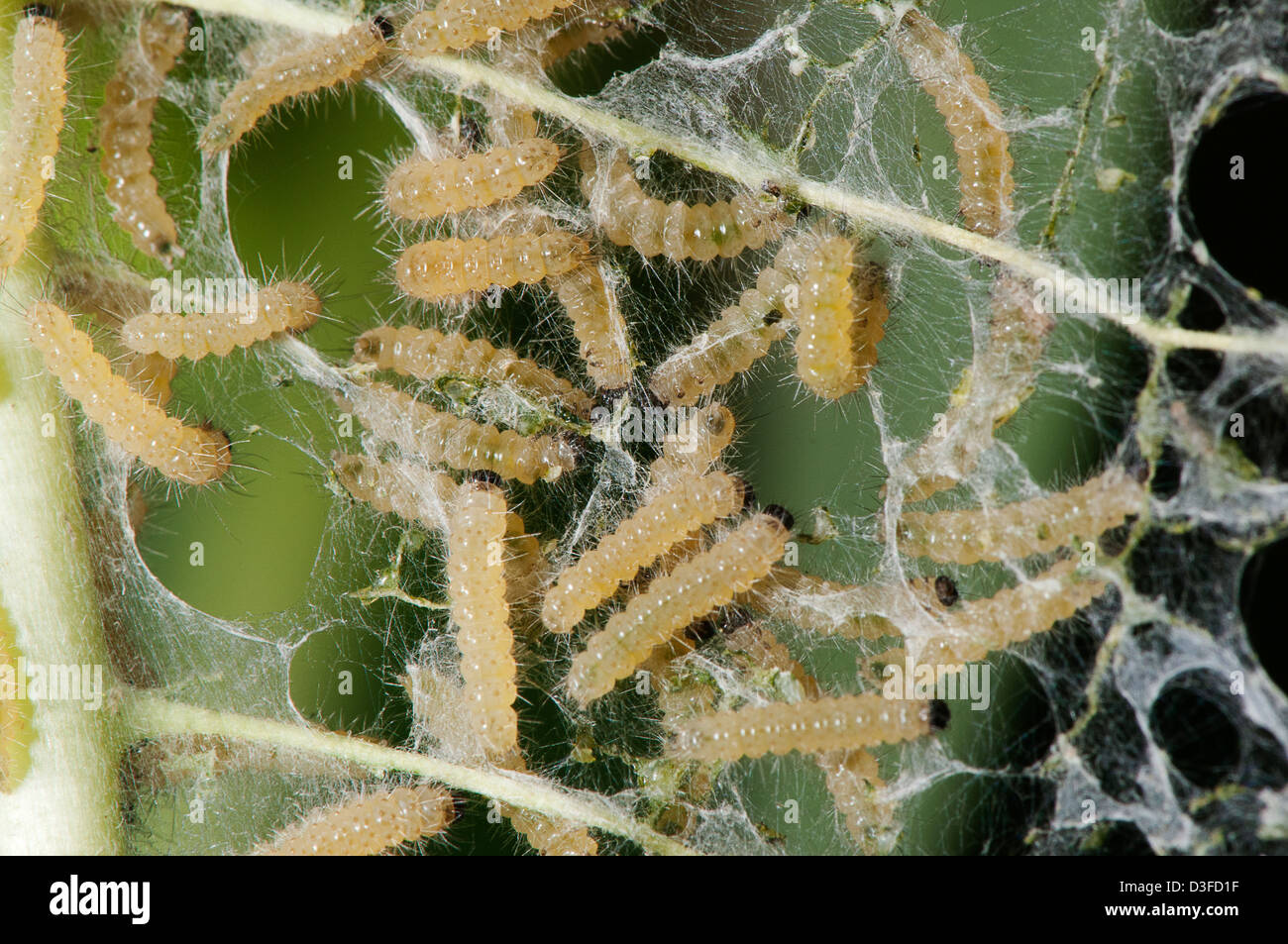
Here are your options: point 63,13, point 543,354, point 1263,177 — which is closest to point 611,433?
point 543,354

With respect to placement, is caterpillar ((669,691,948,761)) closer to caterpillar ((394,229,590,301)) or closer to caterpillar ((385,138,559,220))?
caterpillar ((394,229,590,301))

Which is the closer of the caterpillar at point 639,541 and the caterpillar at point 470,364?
the caterpillar at point 639,541

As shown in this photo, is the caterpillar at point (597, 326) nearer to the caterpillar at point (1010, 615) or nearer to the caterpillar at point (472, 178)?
the caterpillar at point (472, 178)

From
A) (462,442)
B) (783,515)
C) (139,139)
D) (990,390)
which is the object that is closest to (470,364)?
(462,442)

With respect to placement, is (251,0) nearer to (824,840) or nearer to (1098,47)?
(1098,47)

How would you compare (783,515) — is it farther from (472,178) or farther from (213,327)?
(213,327)
